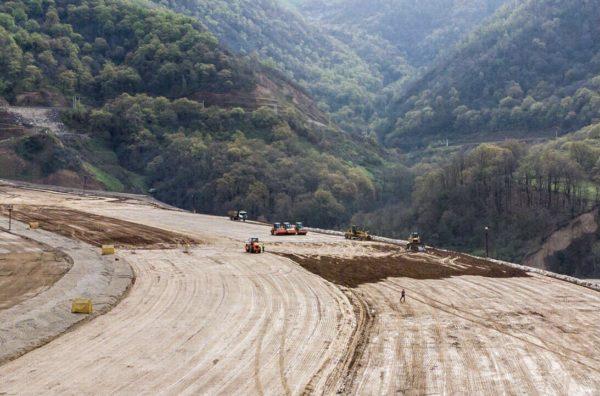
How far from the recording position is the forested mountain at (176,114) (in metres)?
110

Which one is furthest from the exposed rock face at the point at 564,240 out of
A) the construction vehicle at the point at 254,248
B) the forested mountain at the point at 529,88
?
the forested mountain at the point at 529,88

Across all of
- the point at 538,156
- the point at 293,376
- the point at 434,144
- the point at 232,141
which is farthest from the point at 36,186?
the point at 434,144

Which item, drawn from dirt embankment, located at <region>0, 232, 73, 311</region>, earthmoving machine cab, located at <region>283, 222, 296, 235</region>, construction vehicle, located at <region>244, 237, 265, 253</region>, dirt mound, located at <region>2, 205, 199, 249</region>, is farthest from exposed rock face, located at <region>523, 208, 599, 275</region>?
dirt embankment, located at <region>0, 232, 73, 311</region>

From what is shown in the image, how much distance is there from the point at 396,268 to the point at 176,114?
9152cm

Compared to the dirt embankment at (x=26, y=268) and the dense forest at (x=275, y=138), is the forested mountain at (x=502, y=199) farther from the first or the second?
the dirt embankment at (x=26, y=268)

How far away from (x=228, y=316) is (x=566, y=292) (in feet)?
61.5

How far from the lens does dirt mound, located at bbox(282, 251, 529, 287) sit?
42.0 meters

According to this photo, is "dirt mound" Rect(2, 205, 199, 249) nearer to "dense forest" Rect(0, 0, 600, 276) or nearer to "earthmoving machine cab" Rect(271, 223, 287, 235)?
"earthmoving machine cab" Rect(271, 223, 287, 235)

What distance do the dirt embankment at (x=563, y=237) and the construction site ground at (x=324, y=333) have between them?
118 feet

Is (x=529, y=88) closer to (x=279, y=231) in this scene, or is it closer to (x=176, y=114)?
(x=176, y=114)

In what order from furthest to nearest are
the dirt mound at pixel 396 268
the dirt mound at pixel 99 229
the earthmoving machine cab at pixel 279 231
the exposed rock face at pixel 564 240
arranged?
the exposed rock face at pixel 564 240
the earthmoving machine cab at pixel 279 231
the dirt mound at pixel 99 229
the dirt mound at pixel 396 268

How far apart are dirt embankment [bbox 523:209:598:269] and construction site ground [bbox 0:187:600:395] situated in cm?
3584

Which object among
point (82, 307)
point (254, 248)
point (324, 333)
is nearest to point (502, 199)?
point (254, 248)

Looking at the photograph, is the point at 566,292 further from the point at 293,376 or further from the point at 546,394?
the point at 293,376
